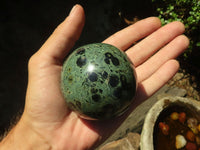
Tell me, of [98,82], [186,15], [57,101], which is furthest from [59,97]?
[186,15]

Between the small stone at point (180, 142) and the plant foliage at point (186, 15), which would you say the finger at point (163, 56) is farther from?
the small stone at point (180, 142)

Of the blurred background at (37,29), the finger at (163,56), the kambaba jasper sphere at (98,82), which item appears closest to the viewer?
the kambaba jasper sphere at (98,82)

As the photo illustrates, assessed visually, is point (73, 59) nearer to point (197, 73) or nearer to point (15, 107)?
point (15, 107)

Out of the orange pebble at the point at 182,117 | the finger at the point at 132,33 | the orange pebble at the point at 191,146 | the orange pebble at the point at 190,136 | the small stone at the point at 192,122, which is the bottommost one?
the orange pebble at the point at 191,146

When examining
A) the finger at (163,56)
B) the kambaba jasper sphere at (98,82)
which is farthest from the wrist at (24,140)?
the finger at (163,56)

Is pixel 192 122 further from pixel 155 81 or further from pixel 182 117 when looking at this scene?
pixel 155 81
